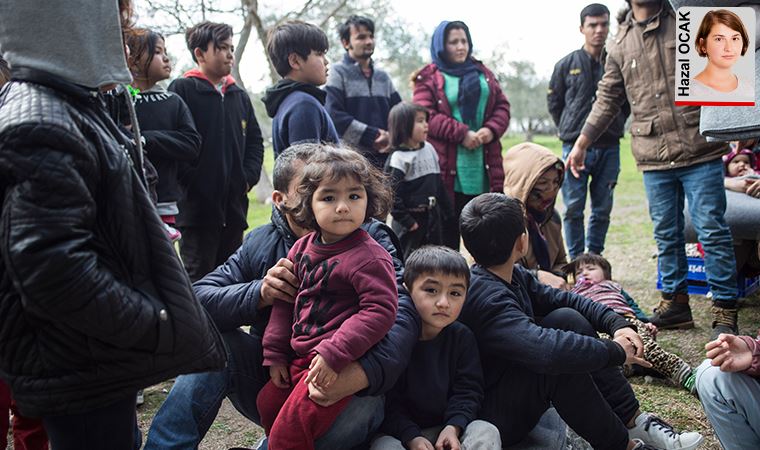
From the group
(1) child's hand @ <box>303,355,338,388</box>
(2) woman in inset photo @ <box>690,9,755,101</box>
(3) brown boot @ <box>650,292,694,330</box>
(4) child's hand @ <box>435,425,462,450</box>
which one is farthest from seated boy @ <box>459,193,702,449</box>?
(3) brown boot @ <box>650,292,694,330</box>

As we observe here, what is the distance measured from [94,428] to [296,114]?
215 cm

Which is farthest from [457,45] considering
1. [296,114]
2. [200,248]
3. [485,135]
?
[200,248]

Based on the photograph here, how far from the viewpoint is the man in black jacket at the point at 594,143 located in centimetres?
544

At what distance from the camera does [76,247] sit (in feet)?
5.12

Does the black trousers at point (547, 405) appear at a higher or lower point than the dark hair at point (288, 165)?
lower

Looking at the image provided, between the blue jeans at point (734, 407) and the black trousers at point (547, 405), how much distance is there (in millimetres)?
321

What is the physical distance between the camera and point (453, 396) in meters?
2.29

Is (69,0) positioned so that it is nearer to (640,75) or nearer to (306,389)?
(306,389)

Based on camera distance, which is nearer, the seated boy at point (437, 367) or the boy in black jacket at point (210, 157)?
the seated boy at point (437, 367)

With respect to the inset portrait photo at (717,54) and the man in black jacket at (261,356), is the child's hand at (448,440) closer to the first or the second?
the man in black jacket at (261,356)

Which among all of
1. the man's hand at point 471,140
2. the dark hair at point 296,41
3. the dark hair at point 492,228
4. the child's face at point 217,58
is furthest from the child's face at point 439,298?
the man's hand at point 471,140

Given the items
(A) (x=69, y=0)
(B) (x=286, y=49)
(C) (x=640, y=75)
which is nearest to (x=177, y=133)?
(B) (x=286, y=49)

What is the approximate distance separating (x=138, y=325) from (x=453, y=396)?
1.11 metres

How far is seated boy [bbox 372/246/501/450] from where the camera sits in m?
2.23
